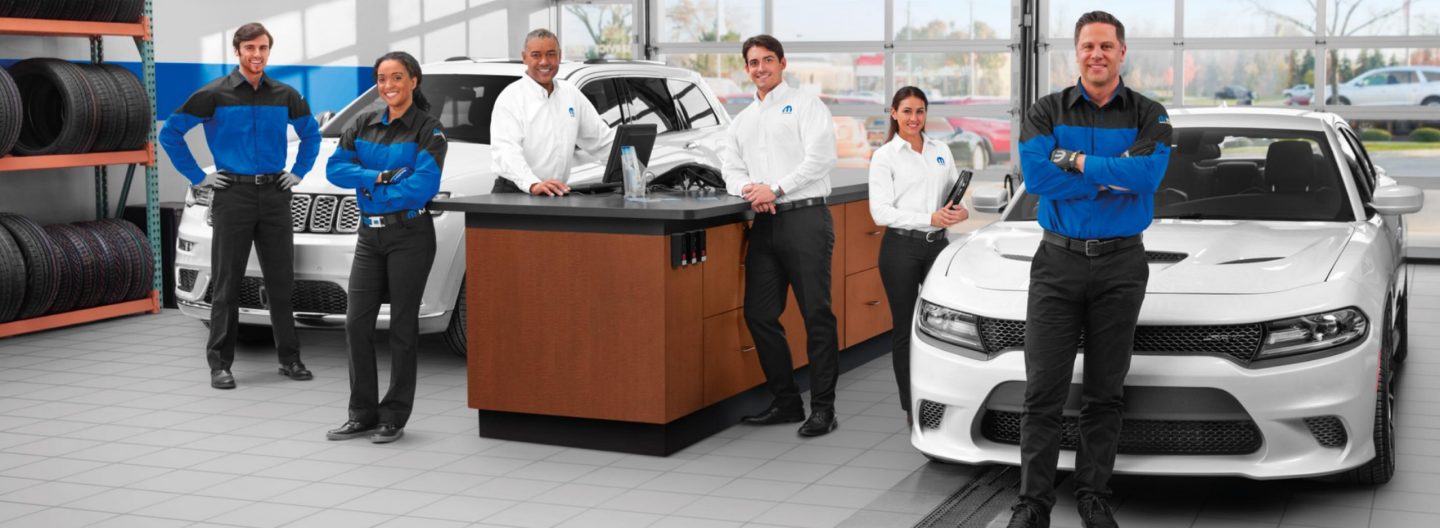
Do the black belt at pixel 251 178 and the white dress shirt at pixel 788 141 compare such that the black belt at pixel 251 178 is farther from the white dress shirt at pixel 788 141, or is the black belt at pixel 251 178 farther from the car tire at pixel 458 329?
the white dress shirt at pixel 788 141

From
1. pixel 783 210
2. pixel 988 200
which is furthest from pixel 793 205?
pixel 988 200

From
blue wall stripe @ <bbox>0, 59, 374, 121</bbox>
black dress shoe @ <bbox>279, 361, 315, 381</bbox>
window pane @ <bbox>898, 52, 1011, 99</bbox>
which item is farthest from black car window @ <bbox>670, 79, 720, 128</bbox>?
window pane @ <bbox>898, 52, 1011, 99</bbox>

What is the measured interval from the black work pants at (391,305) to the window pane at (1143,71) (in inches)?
337

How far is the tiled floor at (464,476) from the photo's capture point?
5047 millimetres

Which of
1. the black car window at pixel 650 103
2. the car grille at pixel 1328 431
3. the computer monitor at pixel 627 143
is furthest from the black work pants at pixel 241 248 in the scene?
the car grille at pixel 1328 431

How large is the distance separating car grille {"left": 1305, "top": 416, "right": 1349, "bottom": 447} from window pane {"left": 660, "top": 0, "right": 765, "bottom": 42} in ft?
35.2

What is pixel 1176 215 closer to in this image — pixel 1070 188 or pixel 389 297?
pixel 1070 188

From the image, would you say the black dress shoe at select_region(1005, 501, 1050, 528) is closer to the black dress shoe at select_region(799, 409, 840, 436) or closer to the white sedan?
the white sedan

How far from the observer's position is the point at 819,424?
6.38 metres

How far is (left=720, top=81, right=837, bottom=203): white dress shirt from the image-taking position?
627cm

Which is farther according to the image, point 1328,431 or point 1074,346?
point 1328,431

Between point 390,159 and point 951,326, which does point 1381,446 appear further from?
point 390,159

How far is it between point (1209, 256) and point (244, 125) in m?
4.67

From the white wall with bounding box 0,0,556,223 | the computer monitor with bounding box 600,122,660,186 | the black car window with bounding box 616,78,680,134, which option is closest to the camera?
the computer monitor with bounding box 600,122,660,186
